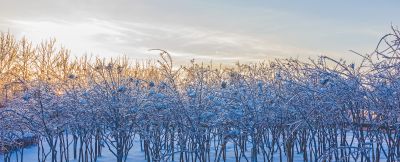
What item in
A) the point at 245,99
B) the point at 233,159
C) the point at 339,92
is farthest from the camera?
the point at 233,159

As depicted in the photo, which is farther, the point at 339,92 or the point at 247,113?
the point at 247,113

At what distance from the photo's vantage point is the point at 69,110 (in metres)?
11.9

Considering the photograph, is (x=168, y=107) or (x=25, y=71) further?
(x=25, y=71)

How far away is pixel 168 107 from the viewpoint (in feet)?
34.3

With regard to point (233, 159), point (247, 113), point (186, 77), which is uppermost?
point (186, 77)

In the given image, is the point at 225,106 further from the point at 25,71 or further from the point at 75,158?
the point at 25,71

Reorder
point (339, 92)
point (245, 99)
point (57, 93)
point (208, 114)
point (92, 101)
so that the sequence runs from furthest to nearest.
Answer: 1. point (57, 93)
2. point (92, 101)
3. point (245, 99)
4. point (208, 114)
5. point (339, 92)

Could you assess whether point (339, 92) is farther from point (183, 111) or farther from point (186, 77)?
point (186, 77)

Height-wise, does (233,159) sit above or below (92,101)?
below

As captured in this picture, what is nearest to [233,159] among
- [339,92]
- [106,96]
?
[106,96]

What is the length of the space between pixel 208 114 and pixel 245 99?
3.52 ft

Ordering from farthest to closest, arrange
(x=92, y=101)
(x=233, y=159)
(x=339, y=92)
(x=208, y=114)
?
(x=233, y=159) < (x=92, y=101) < (x=208, y=114) < (x=339, y=92)

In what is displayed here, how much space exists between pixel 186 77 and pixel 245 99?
3.96m

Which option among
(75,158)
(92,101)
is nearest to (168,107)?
(92,101)
